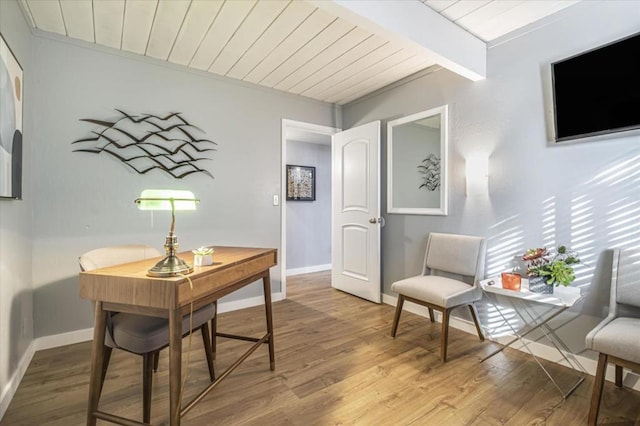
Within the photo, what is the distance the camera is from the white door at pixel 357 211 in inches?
135

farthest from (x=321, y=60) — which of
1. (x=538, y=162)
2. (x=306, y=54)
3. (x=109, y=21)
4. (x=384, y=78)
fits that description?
(x=538, y=162)

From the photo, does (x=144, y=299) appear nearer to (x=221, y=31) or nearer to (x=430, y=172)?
(x=221, y=31)

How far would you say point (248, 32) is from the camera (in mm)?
2359

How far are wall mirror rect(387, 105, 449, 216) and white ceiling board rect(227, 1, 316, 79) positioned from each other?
1.51m

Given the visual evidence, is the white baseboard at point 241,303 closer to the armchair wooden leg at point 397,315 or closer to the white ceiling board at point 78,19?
the armchair wooden leg at point 397,315

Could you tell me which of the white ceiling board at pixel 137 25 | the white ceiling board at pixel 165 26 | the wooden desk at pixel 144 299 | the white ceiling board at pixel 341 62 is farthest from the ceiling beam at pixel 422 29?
the wooden desk at pixel 144 299

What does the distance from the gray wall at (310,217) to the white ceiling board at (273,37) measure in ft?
7.04

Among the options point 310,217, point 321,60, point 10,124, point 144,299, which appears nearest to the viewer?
point 144,299

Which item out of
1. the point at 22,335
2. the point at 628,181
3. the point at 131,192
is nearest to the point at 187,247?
the point at 131,192

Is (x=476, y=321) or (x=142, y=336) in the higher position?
(x=142, y=336)

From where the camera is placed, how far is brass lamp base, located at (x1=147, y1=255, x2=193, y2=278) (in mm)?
1329

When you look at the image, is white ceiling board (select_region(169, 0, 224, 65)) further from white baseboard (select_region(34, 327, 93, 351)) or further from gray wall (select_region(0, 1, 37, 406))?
white baseboard (select_region(34, 327, 93, 351))

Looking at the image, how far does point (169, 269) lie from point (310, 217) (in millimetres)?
3997

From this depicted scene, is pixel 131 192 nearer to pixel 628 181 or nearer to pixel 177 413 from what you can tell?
pixel 177 413
